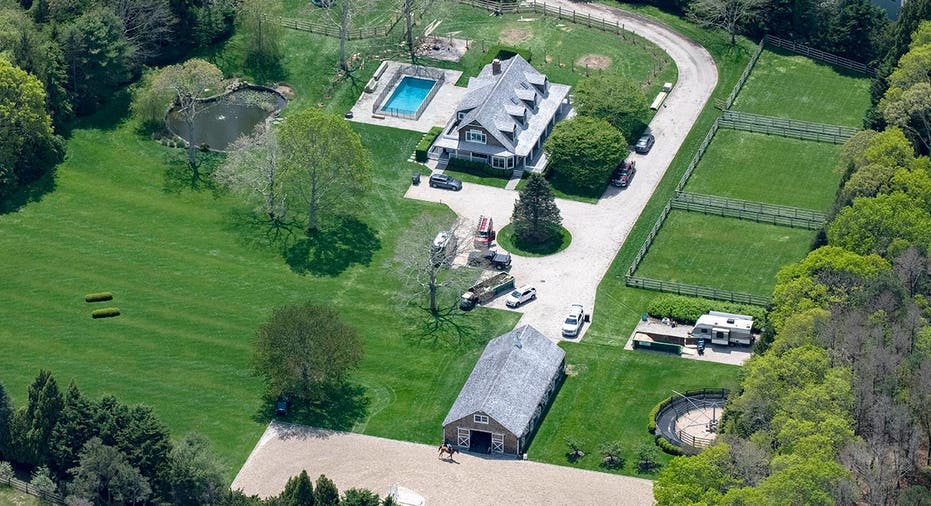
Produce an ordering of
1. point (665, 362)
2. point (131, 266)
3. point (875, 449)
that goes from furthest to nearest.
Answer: point (131, 266) → point (665, 362) → point (875, 449)

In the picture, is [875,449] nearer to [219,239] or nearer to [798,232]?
[798,232]

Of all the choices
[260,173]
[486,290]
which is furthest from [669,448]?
[260,173]

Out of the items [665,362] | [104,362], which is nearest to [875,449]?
[665,362]

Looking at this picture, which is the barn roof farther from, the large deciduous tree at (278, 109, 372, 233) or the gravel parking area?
the large deciduous tree at (278, 109, 372, 233)

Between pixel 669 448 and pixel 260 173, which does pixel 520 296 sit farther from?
pixel 260 173

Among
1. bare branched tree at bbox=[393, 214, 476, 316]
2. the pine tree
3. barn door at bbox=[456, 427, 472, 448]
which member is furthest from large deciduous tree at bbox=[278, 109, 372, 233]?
barn door at bbox=[456, 427, 472, 448]
